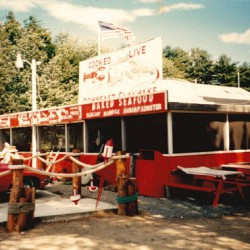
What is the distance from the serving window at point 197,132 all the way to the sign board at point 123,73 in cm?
193

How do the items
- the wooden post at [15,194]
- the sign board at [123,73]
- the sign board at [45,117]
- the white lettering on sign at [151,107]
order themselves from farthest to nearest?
1. the sign board at [45,117]
2. the sign board at [123,73]
3. the white lettering on sign at [151,107]
4. the wooden post at [15,194]

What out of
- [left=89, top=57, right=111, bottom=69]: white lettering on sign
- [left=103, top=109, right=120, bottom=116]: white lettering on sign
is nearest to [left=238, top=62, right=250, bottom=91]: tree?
[left=89, top=57, right=111, bottom=69]: white lettering on sign

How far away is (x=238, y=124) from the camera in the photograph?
41.3 feet

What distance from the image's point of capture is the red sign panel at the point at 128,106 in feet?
33.2

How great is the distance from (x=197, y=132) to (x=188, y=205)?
306 centimetres

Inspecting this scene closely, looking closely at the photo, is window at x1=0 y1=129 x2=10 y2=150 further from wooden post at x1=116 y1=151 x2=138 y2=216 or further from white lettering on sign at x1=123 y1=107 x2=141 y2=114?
wooden post at x1=116 y1=151 x2=138 y2=216

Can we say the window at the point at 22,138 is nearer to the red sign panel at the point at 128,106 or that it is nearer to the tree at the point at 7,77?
the red sign panel at the point at 128,106

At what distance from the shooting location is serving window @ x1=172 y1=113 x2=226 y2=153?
1105 centimetres

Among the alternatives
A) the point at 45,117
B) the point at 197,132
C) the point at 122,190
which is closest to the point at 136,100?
the point at 197,132

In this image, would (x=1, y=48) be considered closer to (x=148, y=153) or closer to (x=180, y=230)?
(x=148, y=153)

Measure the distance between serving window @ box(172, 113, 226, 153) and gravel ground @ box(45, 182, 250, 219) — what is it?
5.03ft

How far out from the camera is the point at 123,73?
13.8 m

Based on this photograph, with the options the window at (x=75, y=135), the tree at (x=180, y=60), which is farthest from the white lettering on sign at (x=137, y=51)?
the tree at (x=180, y=60)

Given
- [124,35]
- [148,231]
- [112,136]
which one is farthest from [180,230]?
[124,35]
